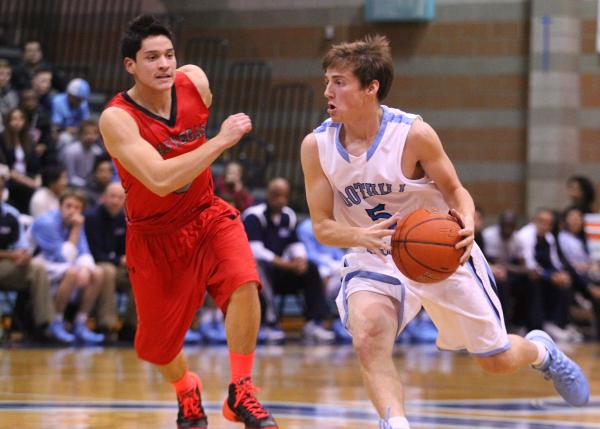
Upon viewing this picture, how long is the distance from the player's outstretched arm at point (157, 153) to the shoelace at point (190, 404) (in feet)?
3.52

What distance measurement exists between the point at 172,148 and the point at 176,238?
395mm

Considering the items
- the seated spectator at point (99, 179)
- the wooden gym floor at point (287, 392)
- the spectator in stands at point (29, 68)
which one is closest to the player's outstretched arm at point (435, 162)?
the wooden gym floor at point (287, 392)

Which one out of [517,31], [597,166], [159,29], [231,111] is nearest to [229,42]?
[231,111]

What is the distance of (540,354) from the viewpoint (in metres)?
5.22

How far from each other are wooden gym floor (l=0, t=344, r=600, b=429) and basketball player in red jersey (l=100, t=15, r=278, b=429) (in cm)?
45

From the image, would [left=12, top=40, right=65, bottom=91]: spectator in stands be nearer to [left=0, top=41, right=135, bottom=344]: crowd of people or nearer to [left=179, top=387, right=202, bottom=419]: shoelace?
[left=0, top=41, right=135, bottom=344]: crowd of people

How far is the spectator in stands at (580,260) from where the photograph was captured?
40.9 ft

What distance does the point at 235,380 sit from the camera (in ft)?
16.8

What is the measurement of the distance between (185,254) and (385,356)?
3.93 feet

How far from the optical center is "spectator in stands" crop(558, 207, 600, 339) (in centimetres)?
1248

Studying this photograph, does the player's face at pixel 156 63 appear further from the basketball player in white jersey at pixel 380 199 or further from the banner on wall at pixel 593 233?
the banner on wall at pixel 593 233

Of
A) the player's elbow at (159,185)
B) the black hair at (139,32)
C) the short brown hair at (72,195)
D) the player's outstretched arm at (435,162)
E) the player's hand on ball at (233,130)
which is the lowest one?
the short brown hair at (72,195)

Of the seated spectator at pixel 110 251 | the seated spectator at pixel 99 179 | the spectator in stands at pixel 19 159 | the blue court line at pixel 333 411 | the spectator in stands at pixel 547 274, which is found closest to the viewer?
the blue court line at pixel 333 411

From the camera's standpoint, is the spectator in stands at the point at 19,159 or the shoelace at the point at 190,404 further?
the spectator in stands at the point at 19,159
